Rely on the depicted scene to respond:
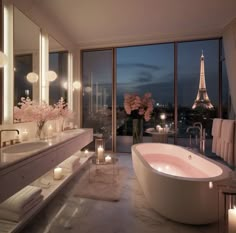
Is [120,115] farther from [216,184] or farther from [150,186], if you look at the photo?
[216,184]

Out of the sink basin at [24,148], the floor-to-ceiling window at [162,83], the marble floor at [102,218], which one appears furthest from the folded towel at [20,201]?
the floor-to-ceiling window at [162,83]

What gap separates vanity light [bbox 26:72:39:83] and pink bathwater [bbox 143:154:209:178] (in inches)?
95.2

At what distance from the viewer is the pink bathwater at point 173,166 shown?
2893mm

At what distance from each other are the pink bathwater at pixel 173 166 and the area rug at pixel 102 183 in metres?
0.62

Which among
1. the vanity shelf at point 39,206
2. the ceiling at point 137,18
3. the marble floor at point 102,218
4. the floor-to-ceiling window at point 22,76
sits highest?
the ceiling at point 137,18

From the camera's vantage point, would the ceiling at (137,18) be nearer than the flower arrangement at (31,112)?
No

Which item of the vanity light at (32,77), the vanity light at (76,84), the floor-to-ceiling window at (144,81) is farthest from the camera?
the floor-to-ceiling window at (144,81)

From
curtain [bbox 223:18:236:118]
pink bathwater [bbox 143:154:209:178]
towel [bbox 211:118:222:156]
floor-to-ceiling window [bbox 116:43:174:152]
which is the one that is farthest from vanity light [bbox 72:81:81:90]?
curtain [bbox 223:18:236:118]

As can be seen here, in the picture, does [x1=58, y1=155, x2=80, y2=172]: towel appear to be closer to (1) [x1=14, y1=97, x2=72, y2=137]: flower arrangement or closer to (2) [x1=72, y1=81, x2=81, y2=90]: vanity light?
(1) [x1=14, y1=97, x2=72, y2=137]: flower arrangement

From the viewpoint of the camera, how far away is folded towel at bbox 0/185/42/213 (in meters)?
1.64

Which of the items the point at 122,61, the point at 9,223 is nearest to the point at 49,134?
the point at 9,223

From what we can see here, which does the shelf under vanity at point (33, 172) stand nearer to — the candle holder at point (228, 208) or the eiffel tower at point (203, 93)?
the candle holder at point (228, 208)

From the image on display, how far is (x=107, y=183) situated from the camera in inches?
112

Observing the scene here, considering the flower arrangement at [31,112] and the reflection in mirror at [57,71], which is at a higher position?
the reflection in mirror at [57,71]
